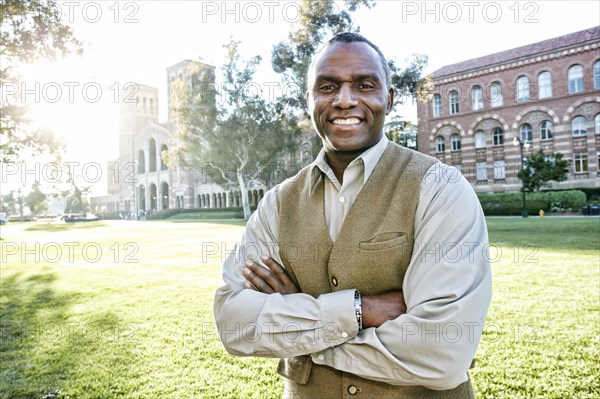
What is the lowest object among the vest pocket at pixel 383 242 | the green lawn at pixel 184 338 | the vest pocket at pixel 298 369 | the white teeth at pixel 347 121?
the green lawn at pixel 184 338

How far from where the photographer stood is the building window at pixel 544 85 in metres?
33.1

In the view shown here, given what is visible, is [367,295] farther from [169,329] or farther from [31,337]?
[31,337]

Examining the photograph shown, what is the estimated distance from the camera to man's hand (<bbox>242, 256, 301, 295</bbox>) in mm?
1846

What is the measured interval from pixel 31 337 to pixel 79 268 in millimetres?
6360

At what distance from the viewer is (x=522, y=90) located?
34.2 meters

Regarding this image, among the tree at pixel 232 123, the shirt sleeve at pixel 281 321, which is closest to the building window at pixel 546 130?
the tree at pixel 232 123

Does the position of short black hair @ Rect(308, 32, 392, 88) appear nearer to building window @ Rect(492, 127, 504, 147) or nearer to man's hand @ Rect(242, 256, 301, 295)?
man's hand @ Rect(242, 256, 301, 295)

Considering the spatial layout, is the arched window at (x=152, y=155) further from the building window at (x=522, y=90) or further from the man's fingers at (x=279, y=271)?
the man's fingers at (x=279, y=271)

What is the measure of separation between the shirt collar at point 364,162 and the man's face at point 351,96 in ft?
0.15

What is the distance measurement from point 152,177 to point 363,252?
70.1 meters

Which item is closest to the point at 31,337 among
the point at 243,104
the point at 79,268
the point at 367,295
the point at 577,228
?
the point at 367,295

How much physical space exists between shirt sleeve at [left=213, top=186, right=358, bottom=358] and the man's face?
693 millimetres

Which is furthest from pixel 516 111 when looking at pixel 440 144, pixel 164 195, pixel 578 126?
pixel 164 195

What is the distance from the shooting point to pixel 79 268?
35.1ft
